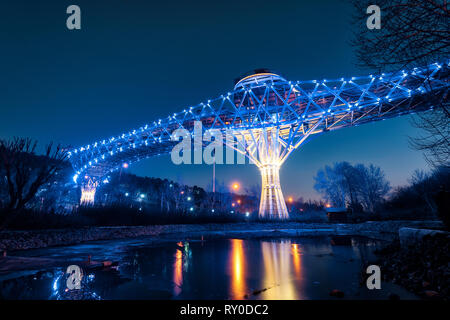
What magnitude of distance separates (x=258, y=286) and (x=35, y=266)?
485 centimetres

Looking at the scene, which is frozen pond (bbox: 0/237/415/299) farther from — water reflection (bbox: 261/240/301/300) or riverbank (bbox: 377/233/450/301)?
riverbank (bbox: 377/233/450/301)

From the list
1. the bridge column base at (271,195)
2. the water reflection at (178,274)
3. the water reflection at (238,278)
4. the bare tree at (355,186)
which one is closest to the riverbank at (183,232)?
the bridge column base at (271,195)

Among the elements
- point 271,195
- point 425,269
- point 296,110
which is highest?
point 296,110

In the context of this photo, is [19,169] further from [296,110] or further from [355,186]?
[355,186]

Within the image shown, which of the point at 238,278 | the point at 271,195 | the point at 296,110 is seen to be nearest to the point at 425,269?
the point at 238,278

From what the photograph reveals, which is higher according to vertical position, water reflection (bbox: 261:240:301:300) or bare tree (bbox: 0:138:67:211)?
bare tree (bbox: 0:138:67:211)

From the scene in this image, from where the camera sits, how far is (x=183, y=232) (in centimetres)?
1595

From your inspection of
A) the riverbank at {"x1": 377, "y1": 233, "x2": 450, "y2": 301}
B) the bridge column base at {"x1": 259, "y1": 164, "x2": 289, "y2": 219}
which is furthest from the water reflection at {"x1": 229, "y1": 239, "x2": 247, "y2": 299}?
the bridge column base at {"x1": 259, "y1": 164, "x2": 289, "y2": 219}

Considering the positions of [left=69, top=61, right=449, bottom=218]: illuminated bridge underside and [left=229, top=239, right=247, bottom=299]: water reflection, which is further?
[left=69, top=61, right=449, bottom=218]: illuminated bridge underside

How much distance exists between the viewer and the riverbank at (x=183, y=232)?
817 centimetres

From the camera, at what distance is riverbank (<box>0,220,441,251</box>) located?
8.17 m

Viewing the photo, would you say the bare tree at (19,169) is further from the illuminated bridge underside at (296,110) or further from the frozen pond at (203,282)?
the illuminated bridge underside at (296,110)

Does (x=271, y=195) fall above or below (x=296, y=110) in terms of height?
below
